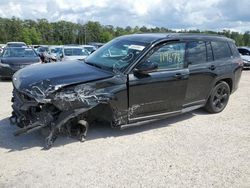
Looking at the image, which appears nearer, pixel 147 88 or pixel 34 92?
pixel 34 92

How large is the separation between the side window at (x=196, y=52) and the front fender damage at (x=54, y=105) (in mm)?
2007

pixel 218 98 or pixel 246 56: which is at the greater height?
pixel 246 56

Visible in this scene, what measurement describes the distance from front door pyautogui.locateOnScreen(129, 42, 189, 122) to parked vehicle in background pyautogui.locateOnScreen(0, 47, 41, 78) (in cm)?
799

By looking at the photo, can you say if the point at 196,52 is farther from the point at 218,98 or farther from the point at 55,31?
the point at 55,31

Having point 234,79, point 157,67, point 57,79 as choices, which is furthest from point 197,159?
point 234,79

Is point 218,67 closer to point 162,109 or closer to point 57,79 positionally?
point 162,109

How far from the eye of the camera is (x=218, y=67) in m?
6.84

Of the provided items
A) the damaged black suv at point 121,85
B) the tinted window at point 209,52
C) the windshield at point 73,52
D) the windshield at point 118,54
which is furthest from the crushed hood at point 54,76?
the windshield at point 73,52

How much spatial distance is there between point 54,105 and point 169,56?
2360 mm

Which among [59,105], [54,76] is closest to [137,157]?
[59,105]

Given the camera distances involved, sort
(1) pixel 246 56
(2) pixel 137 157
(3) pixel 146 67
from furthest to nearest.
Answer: (1) pixel 246 56 → (3) pixel 146 67 → (2) pixel 137 157

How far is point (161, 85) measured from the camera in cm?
563

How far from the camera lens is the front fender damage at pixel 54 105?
469 cm

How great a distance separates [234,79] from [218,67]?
827 millimetres
